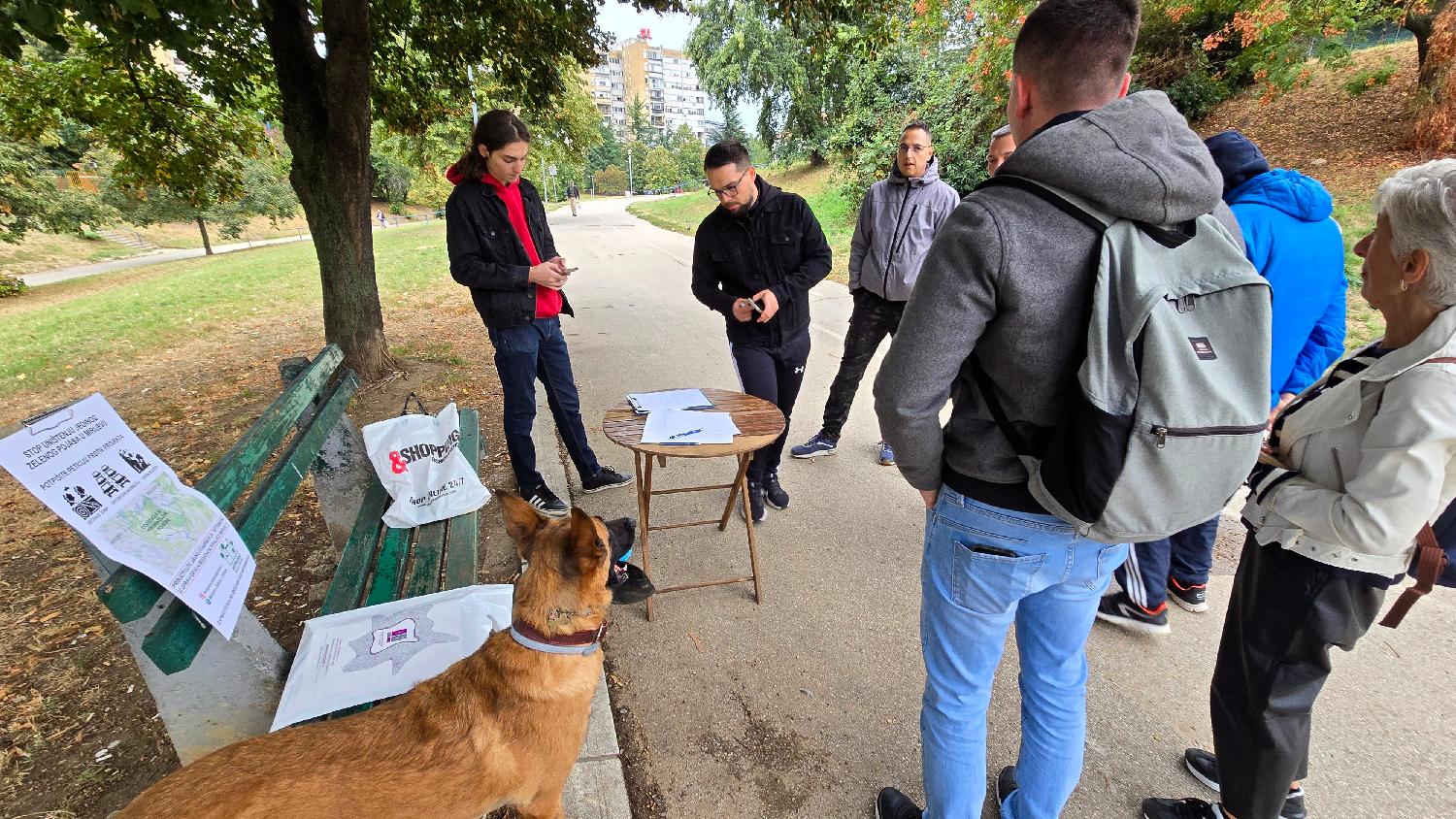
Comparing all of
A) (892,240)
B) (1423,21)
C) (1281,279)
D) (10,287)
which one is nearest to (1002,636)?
(1281,279)

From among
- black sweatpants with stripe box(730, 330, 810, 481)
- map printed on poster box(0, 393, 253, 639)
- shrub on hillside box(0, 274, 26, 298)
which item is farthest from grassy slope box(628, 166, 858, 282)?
shrub on hillside box(0, 274, 26, 298)

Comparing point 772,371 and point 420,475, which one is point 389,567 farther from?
point 772,371

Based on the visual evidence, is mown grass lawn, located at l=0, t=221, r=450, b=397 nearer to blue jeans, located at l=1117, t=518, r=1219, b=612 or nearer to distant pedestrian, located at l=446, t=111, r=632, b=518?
distant pedestrian, located at l=446, t=111, r=632, b=518

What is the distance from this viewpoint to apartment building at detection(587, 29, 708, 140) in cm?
12106

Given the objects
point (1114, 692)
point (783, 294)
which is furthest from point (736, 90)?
point (1114, 692)

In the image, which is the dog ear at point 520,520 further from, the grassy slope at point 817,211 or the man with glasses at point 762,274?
the grassy slope at point 817,211

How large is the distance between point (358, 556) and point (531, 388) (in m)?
1.34

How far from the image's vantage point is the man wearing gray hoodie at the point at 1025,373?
1155mm

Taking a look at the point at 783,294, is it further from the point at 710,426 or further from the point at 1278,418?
the point at 1278,418

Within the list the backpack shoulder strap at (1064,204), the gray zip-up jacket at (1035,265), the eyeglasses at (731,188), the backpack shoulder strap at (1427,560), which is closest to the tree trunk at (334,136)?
the eyeglasses at (731,188)

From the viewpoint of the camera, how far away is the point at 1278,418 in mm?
1673

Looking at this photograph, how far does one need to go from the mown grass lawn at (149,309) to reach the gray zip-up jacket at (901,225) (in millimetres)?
9259

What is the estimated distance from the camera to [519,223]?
3502 millimetres

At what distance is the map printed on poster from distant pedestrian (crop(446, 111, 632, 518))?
182cm
